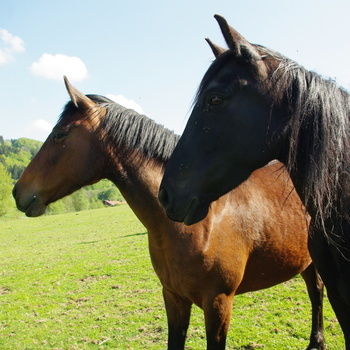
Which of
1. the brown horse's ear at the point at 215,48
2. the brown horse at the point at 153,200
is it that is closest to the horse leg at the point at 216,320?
the brown horse at the point at 153,200

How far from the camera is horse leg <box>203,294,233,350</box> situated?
3092mm

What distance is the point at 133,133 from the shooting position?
131 inches

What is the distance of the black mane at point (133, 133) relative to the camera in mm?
3316

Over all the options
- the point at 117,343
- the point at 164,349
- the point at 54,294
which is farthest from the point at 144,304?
the point at 54,294

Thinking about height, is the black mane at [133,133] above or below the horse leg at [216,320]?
above

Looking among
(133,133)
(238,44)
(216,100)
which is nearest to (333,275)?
(216,100)

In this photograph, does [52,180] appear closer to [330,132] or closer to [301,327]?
[330,132]

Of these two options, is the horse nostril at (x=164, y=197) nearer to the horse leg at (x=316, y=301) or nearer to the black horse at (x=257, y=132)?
the black horse at (x=257, y=132)

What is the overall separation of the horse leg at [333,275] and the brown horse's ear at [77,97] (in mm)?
2261

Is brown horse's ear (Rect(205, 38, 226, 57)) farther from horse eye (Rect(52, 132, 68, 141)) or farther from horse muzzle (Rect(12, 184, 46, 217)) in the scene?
horse muzzle (Rect(12, 184, 46, 217))

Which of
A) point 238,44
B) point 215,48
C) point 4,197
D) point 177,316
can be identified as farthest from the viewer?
point 4,197

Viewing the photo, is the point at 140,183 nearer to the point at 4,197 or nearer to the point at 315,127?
the point at 315,127

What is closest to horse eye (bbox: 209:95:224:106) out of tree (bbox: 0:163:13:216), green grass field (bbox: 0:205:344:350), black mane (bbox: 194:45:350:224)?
black mane (bbox: 194:45:350:224)

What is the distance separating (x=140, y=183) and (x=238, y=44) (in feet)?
5.60
